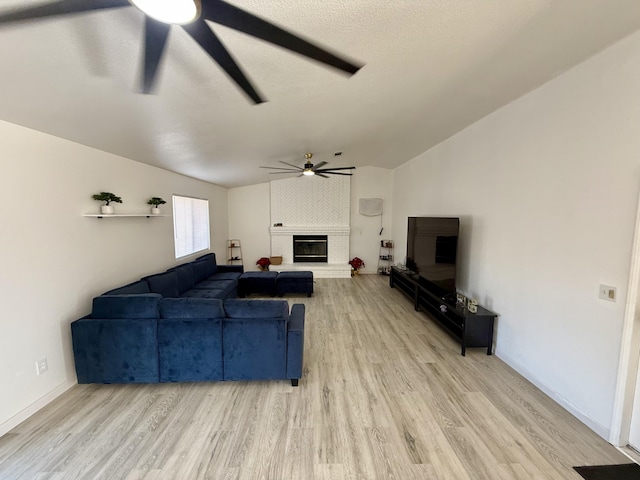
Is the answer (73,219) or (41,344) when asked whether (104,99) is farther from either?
(41,344)

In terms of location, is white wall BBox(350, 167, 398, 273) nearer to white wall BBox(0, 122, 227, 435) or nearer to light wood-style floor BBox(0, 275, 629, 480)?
light wood-style floor BBox(0, 275, 629, 480)

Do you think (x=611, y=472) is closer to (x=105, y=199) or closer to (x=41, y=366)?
(x=41, y=366)

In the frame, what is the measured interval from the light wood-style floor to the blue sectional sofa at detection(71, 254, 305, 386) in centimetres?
18

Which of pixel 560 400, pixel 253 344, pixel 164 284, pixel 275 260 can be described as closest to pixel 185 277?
pixel 164 284

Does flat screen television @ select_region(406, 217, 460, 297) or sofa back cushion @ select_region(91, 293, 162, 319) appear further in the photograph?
flat screen television @ select_region(406, 217, 460, 297)

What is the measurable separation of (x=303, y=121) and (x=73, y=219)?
98.1 inches

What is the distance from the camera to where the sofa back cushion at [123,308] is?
252 centimetres

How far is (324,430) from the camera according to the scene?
2.08m

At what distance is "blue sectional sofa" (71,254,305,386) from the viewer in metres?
2.50

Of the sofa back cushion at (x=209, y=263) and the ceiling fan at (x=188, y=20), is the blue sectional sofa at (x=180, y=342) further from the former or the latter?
the sofa back cushion at (x=209, y=263)

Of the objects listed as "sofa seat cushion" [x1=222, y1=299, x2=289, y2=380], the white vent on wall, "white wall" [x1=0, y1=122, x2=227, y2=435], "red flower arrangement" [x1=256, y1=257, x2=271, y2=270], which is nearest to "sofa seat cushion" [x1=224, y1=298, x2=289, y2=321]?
"sofa seat cushion" [x1=222, y1=299, x2=289, y2=380]

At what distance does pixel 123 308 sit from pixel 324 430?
205cm

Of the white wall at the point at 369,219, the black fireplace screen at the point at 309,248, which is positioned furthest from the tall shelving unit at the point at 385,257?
the black fireplace screen at the point at 309,248

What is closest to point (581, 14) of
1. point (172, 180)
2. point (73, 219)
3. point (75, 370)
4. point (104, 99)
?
point (104, 99)
